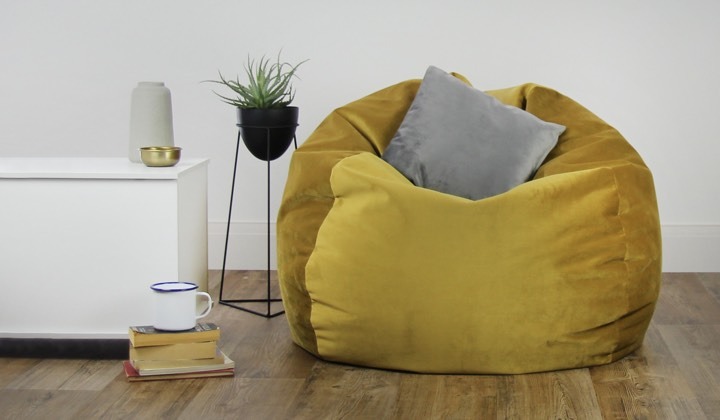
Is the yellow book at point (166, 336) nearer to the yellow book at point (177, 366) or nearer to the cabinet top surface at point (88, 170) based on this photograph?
the yellow book at point (177, 366)

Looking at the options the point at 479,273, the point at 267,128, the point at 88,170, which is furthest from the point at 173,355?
the point at 267,128

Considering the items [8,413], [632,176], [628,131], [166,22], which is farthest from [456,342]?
[166,22]

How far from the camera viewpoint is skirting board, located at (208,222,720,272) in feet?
12.9

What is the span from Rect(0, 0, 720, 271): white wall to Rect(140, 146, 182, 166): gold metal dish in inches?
47.7

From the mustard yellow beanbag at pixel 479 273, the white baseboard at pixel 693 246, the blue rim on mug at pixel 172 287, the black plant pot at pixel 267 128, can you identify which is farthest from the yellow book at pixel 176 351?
the white baseboard at pixel 693 246

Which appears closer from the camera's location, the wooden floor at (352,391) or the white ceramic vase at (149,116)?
the wooden floor at (352,391)

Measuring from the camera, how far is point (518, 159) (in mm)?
2887

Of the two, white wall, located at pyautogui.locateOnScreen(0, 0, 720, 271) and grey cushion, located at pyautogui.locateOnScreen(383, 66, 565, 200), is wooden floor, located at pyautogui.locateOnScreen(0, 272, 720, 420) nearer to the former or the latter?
grey cushion, located at pyautogui.locateOnScreen(383, 66, 565, 200)

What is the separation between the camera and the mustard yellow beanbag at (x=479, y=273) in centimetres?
241

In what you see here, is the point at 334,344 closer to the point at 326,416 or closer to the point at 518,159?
the point at 326,416

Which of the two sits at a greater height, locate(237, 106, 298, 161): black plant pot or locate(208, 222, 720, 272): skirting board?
locate(237, 106, 298, 161): black plant pot

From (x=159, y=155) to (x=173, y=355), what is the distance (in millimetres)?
592

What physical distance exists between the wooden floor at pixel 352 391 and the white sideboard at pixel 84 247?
124 mm

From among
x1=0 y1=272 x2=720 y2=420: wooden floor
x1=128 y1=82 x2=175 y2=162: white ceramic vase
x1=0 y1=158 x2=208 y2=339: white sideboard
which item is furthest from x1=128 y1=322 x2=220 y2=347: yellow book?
x1=128 y1=82 x2=175 y2=162: white ceramic vase
